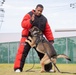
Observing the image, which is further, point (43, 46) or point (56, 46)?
point (56, 46)

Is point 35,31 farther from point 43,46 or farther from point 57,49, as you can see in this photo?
point 57,49

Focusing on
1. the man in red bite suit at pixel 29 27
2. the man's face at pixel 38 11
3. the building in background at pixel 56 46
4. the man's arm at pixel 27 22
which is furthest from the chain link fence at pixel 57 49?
the man's face at pixel 38 11

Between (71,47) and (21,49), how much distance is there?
876 inches

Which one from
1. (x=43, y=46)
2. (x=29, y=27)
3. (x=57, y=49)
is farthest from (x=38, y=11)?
(x=57, y=49)

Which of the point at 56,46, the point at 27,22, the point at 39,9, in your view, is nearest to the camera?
the point at 39,9

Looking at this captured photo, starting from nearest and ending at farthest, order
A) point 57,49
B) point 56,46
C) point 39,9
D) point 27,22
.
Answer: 1. point 39,9
2. point 27,22
3. point 57,49
4. point 56,46

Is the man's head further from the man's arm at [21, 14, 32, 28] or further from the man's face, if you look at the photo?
the man's arm at [21, 14, 32, 28]

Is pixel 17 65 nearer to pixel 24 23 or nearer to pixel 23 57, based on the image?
pixel 23 57

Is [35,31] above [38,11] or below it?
below

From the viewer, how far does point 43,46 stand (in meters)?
8.43

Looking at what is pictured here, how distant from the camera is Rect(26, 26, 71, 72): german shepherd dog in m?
8.30

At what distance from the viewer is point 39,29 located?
872 cm

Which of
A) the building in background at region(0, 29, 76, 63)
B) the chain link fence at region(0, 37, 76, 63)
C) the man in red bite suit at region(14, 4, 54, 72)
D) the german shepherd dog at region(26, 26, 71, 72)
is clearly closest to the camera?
the german shepherd dog at region(26, 26, 71, 72)

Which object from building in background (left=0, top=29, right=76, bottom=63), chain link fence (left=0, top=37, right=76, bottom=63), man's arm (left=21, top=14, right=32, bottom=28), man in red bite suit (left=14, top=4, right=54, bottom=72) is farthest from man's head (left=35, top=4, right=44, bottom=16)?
chain link fence (left=0, top=37, right=76, bottom=63)
